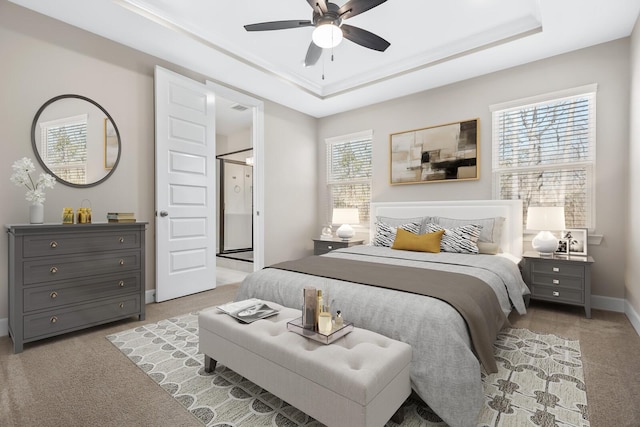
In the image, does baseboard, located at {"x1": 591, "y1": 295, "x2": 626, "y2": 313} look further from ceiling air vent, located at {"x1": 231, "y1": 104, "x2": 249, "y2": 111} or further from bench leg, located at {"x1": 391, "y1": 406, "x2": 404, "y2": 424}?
ceiling air vent, located at {"x1": 231, "y1": 104, "x2": 249, "y2": 111}

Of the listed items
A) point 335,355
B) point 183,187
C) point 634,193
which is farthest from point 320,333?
point 634,193

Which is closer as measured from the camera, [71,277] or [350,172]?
[71,277]

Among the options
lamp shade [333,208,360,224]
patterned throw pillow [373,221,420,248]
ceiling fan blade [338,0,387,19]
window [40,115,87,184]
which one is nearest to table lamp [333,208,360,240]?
lamp shade [333,208,360,224]

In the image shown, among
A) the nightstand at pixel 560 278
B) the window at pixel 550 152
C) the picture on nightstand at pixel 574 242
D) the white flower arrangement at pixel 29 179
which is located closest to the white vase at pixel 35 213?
the white flower arrangement at pixel 29 179

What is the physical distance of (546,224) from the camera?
3174mm

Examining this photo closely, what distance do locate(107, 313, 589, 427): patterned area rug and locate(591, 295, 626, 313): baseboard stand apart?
1.20 m

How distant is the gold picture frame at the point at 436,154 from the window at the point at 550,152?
277mm

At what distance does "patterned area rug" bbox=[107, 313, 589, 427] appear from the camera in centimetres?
160

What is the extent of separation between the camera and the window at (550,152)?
11.0 ft

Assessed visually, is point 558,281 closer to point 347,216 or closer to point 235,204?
A: point 347,216

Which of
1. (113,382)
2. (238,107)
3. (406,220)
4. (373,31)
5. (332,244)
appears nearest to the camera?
(113,382)

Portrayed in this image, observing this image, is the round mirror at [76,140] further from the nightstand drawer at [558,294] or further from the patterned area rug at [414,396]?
the nightstand drawer at [558,294]

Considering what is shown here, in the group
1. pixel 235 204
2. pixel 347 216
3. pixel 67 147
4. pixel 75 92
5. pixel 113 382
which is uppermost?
pixel 75 92

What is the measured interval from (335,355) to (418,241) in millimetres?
2342
